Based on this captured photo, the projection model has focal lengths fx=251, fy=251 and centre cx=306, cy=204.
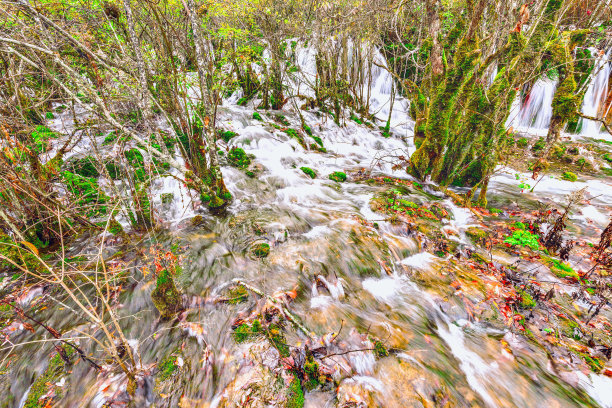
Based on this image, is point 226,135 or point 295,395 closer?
point 295,395

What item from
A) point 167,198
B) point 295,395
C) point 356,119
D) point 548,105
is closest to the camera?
point 295,395

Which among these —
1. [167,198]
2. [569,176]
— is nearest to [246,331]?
[167,198]

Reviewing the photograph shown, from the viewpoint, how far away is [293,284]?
3.94m

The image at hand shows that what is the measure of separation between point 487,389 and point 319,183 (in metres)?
5.96

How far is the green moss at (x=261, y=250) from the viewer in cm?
460

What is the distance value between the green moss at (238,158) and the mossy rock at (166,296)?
17.2ft

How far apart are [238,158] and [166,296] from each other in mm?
5704

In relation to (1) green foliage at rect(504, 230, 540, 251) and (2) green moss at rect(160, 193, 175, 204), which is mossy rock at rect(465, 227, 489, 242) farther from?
(2) green moss at rect(160, 193, 175, 204)

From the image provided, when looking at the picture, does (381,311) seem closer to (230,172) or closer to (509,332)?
(509,332)

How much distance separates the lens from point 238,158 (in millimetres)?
8344

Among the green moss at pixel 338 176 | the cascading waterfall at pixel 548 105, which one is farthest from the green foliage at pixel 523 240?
the cascading waterfall at pixel 548 105

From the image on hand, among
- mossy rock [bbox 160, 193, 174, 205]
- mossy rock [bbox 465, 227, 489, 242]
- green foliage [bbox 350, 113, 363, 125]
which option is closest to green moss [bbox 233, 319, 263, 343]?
mossy rock [bbox 160, 193, 174, 205]

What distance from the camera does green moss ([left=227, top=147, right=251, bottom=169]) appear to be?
8195mm

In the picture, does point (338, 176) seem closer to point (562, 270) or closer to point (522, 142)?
point (562, 270)
